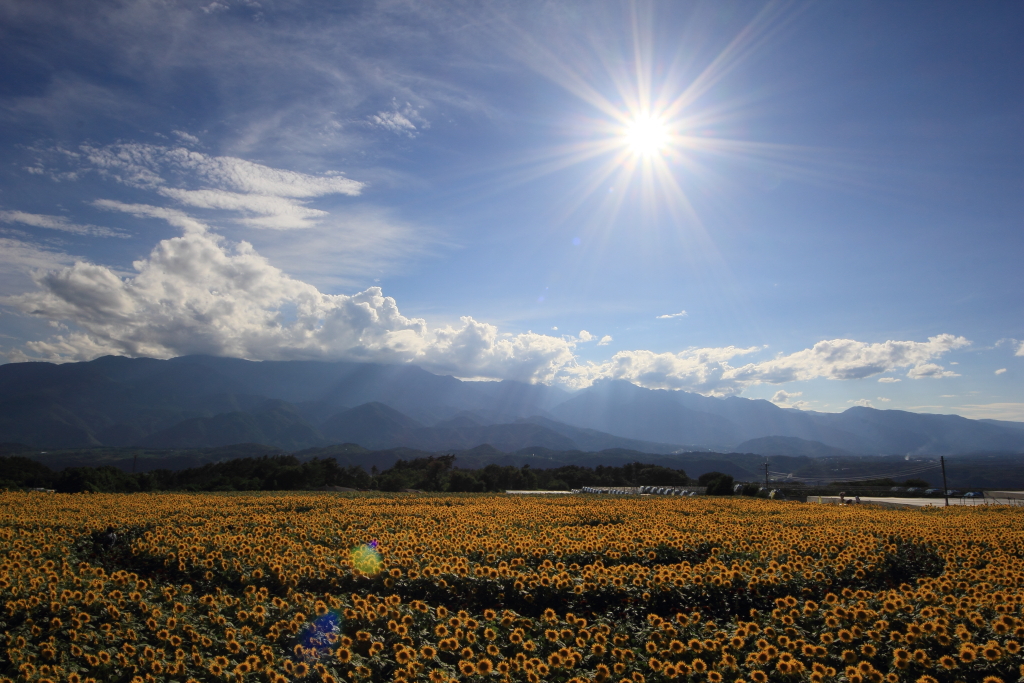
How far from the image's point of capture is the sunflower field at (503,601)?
22.1ft

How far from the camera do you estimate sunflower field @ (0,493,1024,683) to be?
673 cm

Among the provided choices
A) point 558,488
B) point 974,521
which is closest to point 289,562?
point 974,521

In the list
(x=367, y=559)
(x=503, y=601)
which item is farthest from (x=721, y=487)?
(x=367, y=559)

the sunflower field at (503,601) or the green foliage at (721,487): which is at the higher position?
the sunflower field at (503,601)

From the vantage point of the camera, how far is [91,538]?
14.5 metres

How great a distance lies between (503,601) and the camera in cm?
1037

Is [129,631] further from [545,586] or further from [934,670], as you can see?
[934,670]

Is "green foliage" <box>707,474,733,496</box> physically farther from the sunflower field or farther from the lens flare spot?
the lens flare spot

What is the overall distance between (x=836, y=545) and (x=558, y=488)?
57.7m

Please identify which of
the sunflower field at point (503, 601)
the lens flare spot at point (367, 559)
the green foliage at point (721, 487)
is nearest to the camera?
the sunflower field at point (503, 601)

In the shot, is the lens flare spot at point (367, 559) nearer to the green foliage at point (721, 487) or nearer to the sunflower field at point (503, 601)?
the sunflower field at point (503, 601)

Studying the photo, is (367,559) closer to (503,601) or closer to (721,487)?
(503,601)

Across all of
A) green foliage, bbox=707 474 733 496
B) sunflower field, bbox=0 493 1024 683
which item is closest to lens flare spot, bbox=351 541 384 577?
sunflower field, bbox=0 493 1024 683

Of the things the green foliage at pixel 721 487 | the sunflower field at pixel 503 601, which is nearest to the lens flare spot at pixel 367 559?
the sunflower field at pixel 503 601
